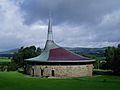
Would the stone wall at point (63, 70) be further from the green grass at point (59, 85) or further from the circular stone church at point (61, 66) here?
the green grass at point (59, 85)

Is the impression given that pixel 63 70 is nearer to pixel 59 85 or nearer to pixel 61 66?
pixel 61 66

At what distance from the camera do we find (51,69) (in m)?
51.9

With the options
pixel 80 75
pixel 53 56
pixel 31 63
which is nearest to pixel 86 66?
pixel 80 75

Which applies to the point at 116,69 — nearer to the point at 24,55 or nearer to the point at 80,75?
the point at 80,75

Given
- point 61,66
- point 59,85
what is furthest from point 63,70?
point 59,85

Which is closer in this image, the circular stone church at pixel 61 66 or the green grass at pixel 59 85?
the green grass at pixel 59 85

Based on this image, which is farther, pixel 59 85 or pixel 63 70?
pixel 63 70

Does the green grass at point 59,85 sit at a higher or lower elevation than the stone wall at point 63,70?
lower

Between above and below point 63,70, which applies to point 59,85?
below

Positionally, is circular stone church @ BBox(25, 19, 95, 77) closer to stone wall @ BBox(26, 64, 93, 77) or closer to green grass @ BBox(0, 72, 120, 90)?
stone wall @ BBox(26, 64, 93, 77)

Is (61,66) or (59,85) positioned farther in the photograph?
(61,66)

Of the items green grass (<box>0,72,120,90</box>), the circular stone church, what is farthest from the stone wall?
green grass (<box>0,72,120,90</box>)

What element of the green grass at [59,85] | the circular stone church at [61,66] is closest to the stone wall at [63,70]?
the circular stone church at [61,66]

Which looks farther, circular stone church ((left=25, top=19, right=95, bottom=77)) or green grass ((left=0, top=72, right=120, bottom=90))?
circular stone church ((left=25, top=19, right=95, bottom=77))
